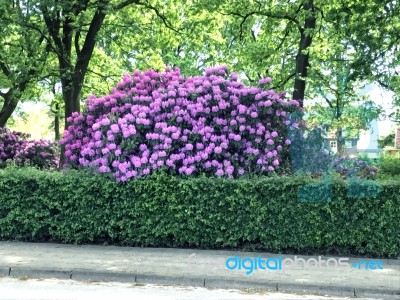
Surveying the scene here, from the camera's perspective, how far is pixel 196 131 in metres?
10.4

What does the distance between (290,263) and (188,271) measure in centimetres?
183

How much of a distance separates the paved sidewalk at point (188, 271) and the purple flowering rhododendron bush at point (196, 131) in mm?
1736

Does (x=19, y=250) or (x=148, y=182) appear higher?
(x=148, y=182)

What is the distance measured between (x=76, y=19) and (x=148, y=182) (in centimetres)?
940

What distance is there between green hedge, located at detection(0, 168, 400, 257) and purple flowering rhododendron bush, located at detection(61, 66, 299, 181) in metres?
0.53

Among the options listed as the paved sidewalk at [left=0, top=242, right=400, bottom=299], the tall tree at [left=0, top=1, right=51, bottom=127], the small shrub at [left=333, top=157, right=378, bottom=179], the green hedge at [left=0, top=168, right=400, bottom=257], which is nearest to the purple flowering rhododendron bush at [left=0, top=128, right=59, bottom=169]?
the tall tree at [left=0, top=1, right=51, bottom=127]

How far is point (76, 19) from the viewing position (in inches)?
675

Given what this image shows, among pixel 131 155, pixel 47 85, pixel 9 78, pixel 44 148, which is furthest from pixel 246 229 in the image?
pixel 47 85

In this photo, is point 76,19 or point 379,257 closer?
point 379,257

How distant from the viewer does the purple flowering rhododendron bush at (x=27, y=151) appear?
21.1m

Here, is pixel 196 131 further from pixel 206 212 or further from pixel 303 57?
pixel 303 57

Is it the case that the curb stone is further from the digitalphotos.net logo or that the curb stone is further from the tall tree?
the tall tree

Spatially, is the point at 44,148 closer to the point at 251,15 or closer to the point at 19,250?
the point at 251,15

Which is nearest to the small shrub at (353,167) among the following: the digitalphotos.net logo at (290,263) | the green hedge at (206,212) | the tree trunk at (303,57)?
the green hedge at (206,212)
